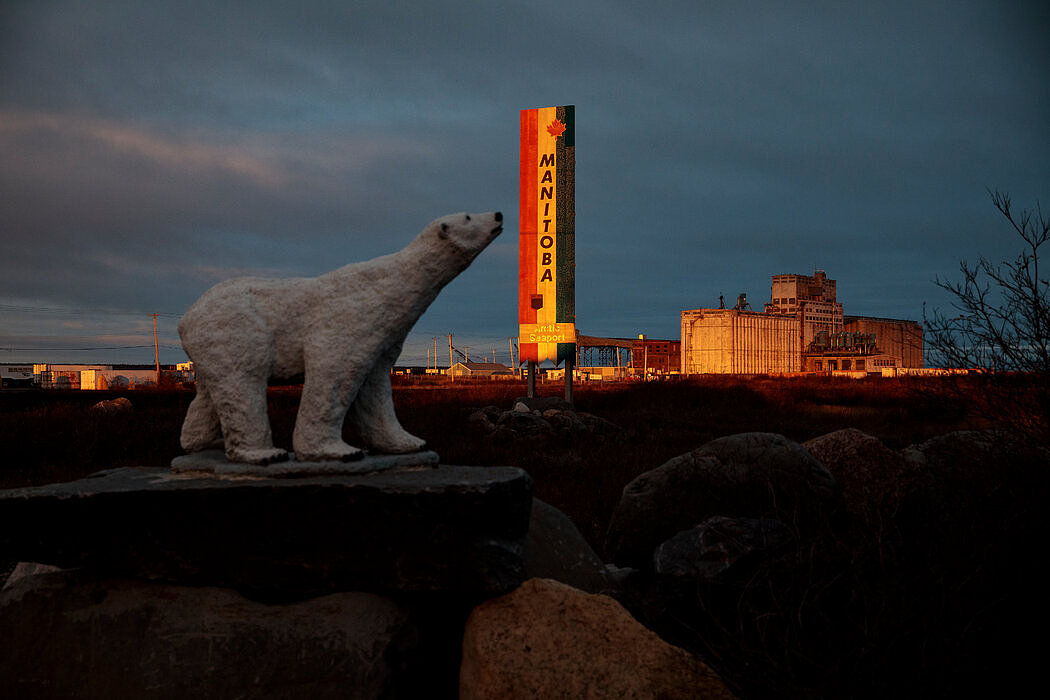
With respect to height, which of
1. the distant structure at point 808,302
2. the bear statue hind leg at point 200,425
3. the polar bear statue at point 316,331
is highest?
the distant structure at point 808,302

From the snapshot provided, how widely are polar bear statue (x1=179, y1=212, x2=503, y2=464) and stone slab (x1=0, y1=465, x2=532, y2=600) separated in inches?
12.7

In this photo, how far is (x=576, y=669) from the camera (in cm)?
310

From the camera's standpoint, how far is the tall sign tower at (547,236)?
1346 centimetres

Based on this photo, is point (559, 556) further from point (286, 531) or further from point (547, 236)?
point (547, 236)

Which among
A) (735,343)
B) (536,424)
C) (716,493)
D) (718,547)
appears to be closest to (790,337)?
(735,343)

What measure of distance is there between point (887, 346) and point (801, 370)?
8550mm

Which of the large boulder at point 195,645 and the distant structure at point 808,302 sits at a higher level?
the distant structure at point 808,302

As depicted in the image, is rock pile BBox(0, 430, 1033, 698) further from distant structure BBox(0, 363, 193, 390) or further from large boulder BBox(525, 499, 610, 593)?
distant structure BBox(0, 363, 193, 390)

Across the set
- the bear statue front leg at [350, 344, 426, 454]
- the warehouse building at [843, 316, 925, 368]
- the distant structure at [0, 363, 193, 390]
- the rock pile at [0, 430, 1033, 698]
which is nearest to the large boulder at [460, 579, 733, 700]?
the rock pile at [0, 430, 1033, 698]

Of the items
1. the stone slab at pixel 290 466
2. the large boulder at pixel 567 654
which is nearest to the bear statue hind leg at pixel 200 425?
the stone slab at pixel 290 466

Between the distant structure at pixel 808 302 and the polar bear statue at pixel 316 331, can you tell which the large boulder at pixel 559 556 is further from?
the distant structure at pixel 808 302

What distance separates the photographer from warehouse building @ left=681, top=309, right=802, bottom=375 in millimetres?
43219

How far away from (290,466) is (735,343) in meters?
42.2

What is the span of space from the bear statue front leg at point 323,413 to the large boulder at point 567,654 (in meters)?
1.11
